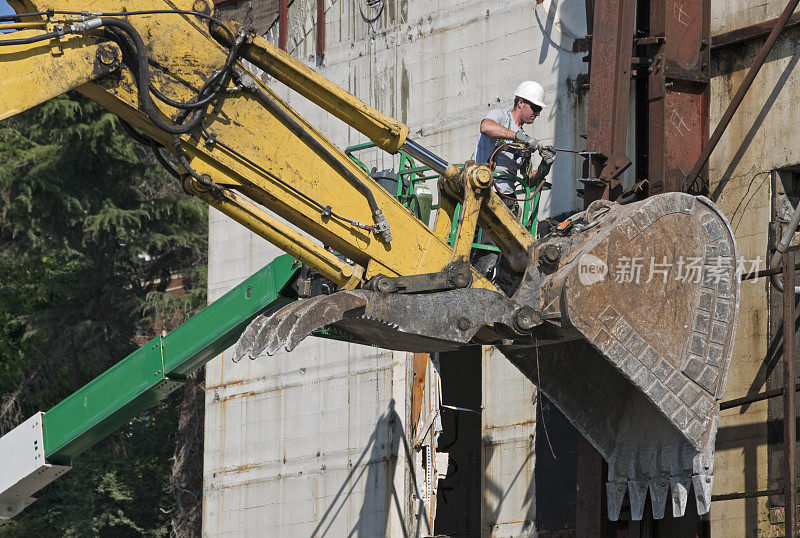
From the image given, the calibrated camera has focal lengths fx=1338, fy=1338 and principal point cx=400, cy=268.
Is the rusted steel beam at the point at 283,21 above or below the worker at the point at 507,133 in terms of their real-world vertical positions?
above

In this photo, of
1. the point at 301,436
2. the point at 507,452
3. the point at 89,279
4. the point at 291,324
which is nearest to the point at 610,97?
the point at 507,452

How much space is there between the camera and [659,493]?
1084 centimetres

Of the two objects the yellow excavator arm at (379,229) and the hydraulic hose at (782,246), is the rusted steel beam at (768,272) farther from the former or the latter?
the yellow excavator arm at (379,229)

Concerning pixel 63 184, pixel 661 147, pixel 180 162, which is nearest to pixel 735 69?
pixel 661 147

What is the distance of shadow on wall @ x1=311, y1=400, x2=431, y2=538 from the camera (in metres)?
16.1

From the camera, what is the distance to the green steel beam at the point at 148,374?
12.6 m

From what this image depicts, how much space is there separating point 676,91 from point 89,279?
18879 millimetres

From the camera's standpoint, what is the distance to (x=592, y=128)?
13047 mm

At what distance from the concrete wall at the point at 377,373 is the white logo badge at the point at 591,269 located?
516 centimetres

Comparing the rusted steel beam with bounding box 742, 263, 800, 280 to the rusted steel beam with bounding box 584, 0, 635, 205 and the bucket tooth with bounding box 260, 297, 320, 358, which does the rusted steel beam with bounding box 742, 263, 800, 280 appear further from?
the bucket tooth with bounding box 260, 297, 320, 358

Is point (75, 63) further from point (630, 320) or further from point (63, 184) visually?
point (63, 184)

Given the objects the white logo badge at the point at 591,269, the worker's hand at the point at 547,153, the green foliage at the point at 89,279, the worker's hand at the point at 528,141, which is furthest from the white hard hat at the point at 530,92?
the green foliage at the point at 89,279

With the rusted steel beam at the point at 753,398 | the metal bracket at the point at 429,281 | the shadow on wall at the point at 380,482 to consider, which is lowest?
the shadow on wall at the point at 380,482

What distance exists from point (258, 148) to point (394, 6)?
8.29 meters
